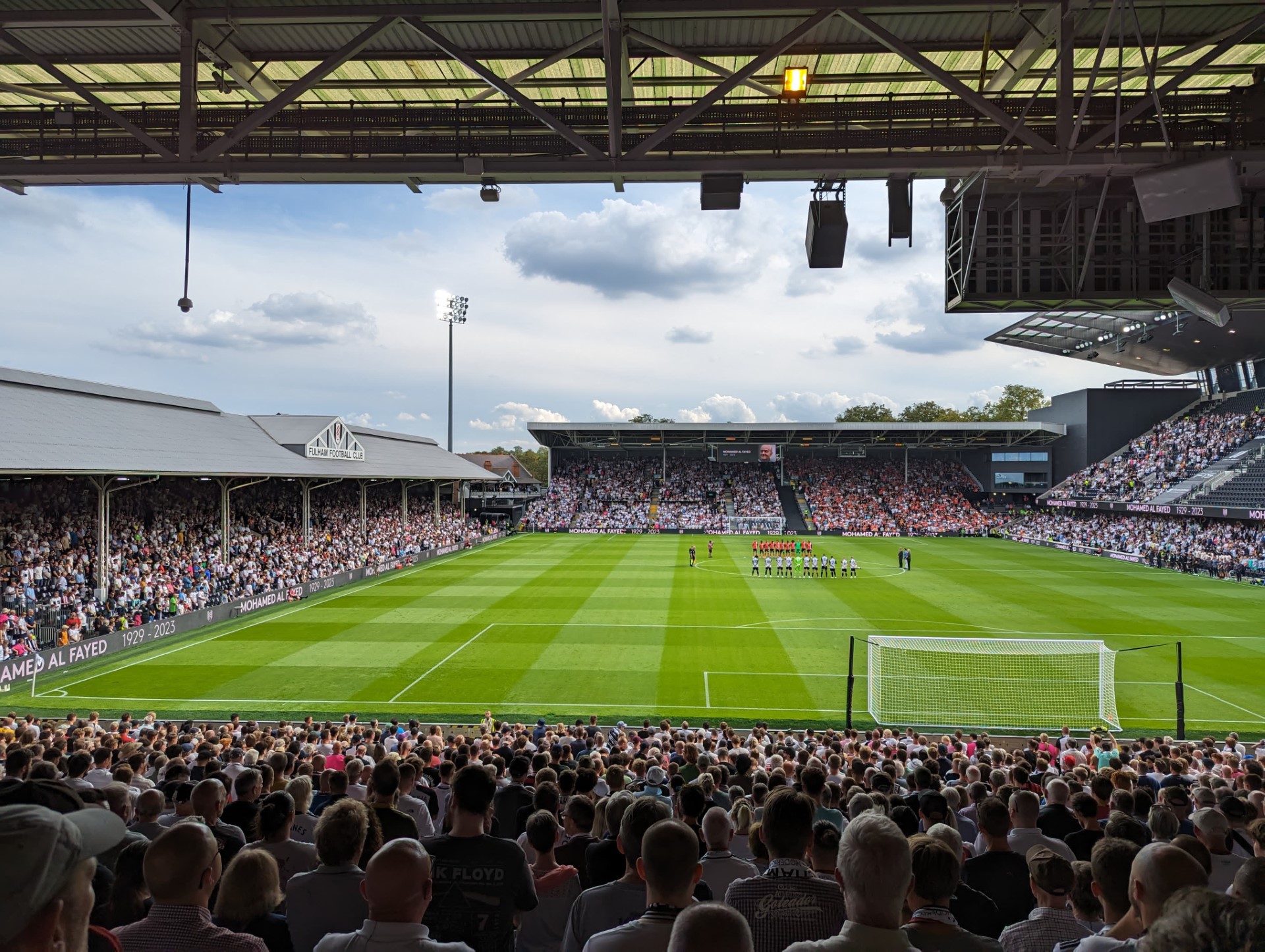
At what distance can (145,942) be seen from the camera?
8.93 feet

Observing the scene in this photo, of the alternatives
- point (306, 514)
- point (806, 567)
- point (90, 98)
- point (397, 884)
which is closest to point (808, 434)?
point (806, 567)

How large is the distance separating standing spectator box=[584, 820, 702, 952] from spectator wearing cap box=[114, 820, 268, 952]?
4.38 ft

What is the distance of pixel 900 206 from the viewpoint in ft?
29.2

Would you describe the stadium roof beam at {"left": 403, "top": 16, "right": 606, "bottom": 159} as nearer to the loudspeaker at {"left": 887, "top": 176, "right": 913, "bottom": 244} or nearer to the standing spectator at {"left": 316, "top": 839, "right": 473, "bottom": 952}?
the loudspeaker at {"left": 887, "top": 176, "right": 913, "bottom": 244}

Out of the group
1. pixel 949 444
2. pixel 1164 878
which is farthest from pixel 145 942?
pixel 949 444

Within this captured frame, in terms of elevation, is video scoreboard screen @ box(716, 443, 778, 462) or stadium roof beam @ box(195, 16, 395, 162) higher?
video scoreboard screen @ box(716, 443, 778, 462)

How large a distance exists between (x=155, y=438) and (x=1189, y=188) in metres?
34.3

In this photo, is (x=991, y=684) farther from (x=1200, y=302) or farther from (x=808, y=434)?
(x=808, y=434)

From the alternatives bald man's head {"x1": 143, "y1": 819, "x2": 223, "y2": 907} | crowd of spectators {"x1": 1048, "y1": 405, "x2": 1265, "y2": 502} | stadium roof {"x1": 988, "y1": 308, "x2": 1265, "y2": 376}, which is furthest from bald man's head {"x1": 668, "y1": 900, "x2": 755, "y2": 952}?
crowd of spectators {"x1": 1048, "y1": 405, "x2": 1265, "y2": 502}

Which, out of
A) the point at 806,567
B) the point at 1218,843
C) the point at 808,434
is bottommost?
the point at 806,567

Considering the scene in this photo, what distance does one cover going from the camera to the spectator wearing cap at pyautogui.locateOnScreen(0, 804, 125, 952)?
5.63 ft

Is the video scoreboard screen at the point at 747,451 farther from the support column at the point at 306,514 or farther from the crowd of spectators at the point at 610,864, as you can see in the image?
the crowd of spectators at the point at 610,864

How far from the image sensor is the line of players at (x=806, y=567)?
38969 mm

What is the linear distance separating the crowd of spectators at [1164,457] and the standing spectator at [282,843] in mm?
60555
